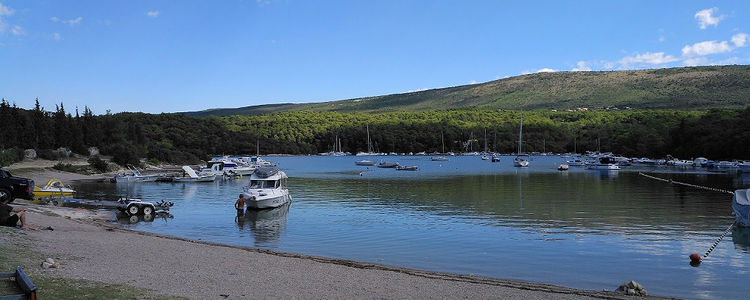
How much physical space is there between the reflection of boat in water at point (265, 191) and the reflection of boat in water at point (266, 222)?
1.44ft

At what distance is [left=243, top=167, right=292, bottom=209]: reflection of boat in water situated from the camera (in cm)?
→ 3753

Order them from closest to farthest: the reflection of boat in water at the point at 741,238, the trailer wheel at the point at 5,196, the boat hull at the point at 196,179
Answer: the reflection of boat in water at the point at 741,238
the trailer wheel at the point at 5,196
the boat hull at the point at 196,179

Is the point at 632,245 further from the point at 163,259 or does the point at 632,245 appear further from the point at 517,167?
the point at 517,167

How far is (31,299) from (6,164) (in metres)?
60.9

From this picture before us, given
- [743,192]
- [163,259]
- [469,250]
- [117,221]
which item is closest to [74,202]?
[117,221]

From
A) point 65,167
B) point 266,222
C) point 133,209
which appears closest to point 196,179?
point 65,167

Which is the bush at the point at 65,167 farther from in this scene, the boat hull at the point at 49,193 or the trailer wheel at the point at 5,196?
the trailer wheel at the point at 5,196

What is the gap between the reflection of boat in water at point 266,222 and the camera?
94.1ft

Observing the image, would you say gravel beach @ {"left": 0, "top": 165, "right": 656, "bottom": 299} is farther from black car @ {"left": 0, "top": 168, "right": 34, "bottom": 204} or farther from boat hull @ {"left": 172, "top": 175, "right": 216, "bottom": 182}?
boat hull @ {"left": 172, "top": 175, "right": 216, "bottom": 182}

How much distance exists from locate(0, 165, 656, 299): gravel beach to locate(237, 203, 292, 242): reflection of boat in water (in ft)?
22.0

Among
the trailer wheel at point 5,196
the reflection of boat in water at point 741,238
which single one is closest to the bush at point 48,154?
the trailer wheel at point 5,196

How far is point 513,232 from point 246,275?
55.2 feet

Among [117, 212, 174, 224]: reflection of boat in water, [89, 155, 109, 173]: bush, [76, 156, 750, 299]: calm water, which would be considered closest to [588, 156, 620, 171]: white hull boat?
[76, 156, 750, 299]: calm water

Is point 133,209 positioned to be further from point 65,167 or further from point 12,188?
point 65,167
